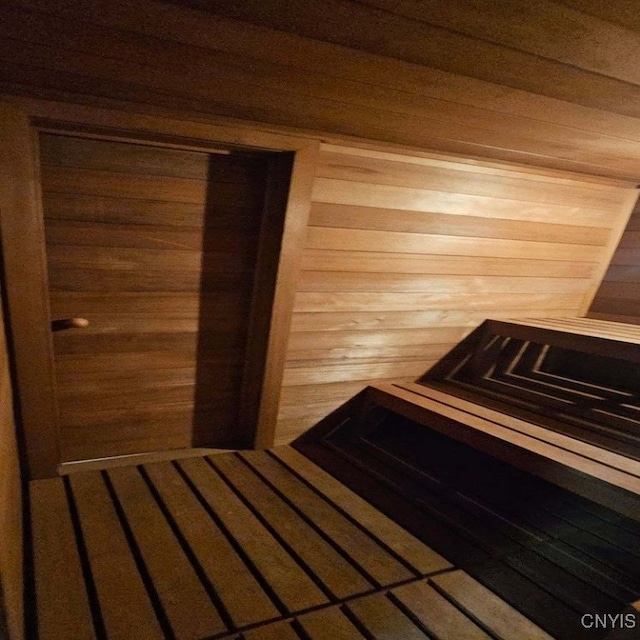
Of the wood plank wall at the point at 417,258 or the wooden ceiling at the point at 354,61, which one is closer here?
the wooden ceiling at the point at 354,61

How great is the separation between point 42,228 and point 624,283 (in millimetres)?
3619

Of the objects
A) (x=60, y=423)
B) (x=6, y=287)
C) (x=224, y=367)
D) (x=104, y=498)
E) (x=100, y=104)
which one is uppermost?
(x=100, y=104)

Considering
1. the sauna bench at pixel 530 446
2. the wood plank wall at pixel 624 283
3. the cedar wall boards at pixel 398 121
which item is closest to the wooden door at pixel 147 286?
the cedar wall boards at pixel 398 121

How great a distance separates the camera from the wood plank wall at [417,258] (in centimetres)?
236

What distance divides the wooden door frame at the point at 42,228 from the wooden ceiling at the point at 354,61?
8 centimetres

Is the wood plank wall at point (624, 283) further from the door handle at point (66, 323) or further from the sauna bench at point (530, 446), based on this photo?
the door handle at point (66, 323)

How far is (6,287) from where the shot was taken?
6.04ft

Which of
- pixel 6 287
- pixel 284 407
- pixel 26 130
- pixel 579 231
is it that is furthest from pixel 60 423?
pixel 579 231

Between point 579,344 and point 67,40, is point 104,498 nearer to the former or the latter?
point 67,40

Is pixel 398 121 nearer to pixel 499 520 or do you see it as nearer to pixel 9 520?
pixel 499 520

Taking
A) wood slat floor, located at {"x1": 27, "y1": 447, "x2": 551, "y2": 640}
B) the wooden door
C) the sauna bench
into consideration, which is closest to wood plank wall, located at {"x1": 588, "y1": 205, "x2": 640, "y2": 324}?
the sauna bench

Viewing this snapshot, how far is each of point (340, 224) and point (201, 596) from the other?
178 cm

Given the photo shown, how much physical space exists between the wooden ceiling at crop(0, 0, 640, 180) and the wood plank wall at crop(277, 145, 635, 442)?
500 millimetres

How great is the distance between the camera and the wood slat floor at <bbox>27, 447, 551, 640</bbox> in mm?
1460
